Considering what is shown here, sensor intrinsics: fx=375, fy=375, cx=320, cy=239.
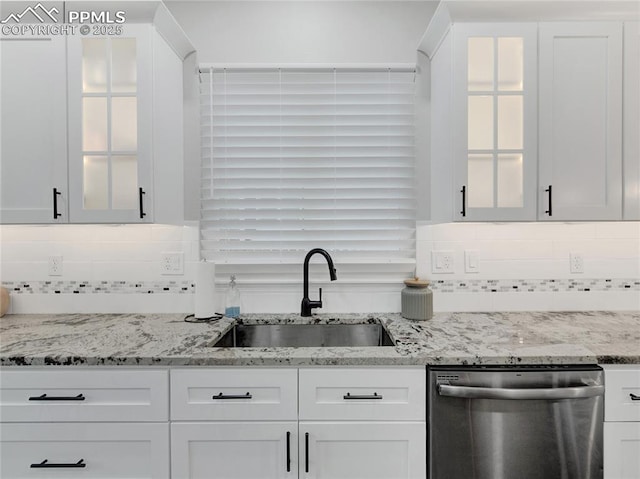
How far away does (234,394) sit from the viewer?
54.6 inches

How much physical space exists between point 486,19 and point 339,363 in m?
1.60

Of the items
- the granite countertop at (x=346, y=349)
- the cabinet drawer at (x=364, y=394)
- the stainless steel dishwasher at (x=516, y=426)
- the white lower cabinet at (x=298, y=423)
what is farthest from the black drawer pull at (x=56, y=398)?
the stainless steel dishwasher at (x=516, y=426)

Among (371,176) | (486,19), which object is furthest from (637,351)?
(486,19)

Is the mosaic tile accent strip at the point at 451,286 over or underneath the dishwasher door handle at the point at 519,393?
over

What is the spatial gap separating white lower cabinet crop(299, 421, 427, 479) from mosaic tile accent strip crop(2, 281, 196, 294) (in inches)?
42.2

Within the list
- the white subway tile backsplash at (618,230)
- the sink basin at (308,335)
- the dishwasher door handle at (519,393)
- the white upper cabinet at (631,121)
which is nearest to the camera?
the dishwasher door handle at (519,393)

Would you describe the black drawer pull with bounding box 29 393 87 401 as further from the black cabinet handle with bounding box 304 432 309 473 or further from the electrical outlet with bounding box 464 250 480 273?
the electrical outlet with bounding box 464 250 480 273

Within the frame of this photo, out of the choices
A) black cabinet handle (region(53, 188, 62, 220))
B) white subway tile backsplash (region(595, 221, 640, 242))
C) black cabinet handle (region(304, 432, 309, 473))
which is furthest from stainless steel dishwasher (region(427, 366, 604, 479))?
black cabinet handle (region(53, 188, 62, 220))

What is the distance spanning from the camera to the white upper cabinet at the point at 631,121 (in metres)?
1.66

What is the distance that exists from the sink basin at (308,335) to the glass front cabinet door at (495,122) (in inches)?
29.5

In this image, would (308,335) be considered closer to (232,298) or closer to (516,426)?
(232,298)

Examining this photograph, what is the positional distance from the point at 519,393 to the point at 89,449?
1.57m

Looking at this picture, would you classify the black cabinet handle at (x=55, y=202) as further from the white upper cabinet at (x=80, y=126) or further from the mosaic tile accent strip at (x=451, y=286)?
the mosaic tile accent strip at (x=451, y=286)

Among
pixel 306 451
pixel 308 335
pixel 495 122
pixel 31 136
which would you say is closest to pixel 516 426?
pixel 306 451
